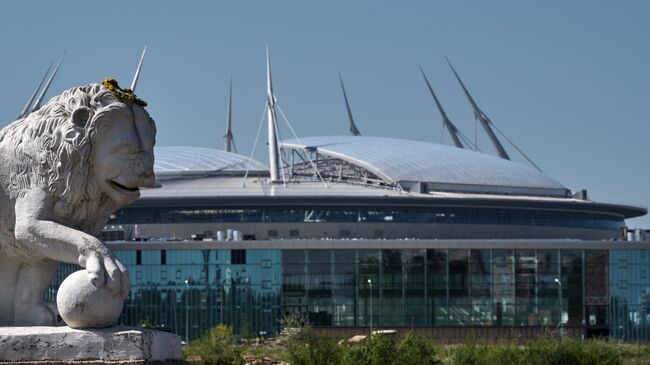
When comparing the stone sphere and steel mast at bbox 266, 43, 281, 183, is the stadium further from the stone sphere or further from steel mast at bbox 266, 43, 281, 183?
the stone sphere

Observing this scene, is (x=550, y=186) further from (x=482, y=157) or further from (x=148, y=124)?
(x=148, y=124)

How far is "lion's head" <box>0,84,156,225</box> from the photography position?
14508 mm

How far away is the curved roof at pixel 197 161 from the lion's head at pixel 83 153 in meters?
76.8

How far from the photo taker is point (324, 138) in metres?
98.1

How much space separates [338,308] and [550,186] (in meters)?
22.3

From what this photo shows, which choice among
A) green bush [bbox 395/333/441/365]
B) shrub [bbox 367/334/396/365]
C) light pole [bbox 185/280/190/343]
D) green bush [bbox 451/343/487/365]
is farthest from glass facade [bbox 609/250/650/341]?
shrub [bbox 367/334/396/365]

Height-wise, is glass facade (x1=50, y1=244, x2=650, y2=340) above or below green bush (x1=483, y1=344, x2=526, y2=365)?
above

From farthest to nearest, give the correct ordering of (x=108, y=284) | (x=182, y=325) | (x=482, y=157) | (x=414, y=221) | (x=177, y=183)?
(x=482, y=157) → (x=177, y=183) → (x=414, y=221) → (x=182, y=325) → (x=108, y=284)

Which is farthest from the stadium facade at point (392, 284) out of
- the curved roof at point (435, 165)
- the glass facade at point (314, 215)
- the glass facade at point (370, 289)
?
the curved roof at point (435, 165)

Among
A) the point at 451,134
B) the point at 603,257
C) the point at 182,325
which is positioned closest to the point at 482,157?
the point at 451,134

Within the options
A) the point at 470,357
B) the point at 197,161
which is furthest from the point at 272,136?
the point at 470,357

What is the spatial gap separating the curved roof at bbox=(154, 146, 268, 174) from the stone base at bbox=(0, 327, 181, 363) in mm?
77140

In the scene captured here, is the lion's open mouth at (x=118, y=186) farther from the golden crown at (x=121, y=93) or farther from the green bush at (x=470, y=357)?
the green bush at (x=470, y=357)

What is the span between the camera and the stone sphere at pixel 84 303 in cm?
1416
